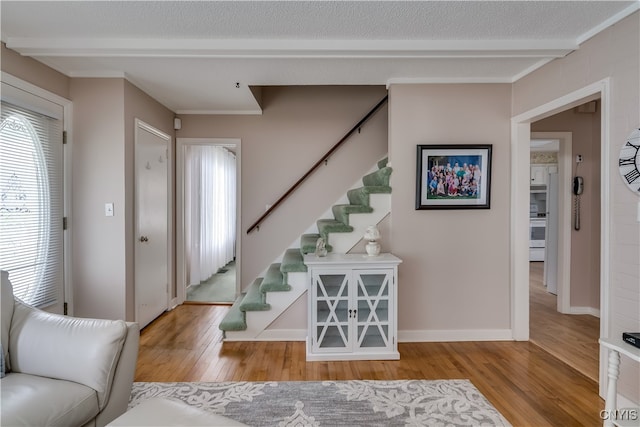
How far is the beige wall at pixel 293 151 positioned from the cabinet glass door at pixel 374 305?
154 centimetres

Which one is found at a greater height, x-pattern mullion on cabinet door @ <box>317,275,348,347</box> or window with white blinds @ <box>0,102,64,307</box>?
window with white blinds @ <box>0,102,64,307</box>

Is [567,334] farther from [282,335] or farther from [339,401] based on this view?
[282,335]

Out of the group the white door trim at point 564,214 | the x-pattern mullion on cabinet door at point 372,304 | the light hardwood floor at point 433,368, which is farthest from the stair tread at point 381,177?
the white door trim at point 564,214

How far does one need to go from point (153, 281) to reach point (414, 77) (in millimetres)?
3309

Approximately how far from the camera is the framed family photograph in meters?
3.01

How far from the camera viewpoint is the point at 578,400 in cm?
215

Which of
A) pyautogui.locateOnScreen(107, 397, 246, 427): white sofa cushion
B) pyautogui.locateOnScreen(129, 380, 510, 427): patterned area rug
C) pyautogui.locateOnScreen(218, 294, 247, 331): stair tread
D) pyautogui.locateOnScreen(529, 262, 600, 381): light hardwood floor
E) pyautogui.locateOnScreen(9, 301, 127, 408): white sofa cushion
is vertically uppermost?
pyautogui.locateOnScreen(9, 301, 127, 408): white sofa cushion

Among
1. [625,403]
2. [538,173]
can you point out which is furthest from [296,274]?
[538,173]

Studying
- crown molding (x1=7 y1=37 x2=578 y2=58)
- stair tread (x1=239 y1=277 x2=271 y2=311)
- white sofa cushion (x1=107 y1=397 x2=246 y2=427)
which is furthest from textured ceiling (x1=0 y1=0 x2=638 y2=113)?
white sofa cushion (x1=107 y1=397 x2=246 y2=427)

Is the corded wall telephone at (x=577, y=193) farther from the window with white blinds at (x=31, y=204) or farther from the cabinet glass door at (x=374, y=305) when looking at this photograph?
the window with white blinds at (x=31, y=204)

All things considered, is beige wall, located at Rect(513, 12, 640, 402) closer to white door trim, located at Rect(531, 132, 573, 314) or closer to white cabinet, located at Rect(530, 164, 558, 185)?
white door trim, located at Rect(531, 132, 573, 314)

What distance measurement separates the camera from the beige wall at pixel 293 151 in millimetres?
4086

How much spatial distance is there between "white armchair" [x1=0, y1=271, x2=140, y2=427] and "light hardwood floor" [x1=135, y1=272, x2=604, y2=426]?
0.88m

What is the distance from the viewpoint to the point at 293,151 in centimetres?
410
